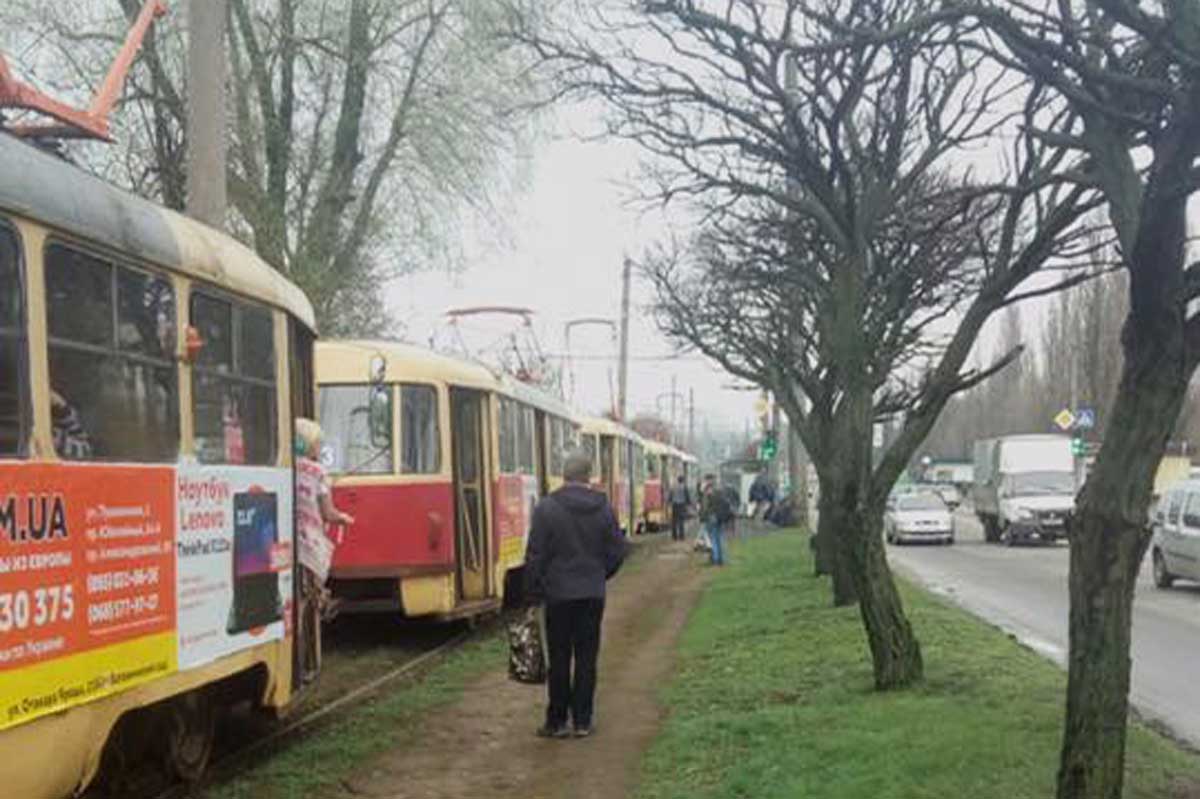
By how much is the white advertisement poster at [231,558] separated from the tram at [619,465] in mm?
19784

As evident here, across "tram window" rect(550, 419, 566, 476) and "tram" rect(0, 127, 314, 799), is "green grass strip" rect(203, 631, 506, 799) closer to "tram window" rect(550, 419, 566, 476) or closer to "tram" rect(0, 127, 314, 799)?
"tram" rect(0, 127, 314, 799)

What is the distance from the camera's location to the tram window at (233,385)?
284 inches

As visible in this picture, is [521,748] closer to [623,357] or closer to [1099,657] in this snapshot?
[1099,657]

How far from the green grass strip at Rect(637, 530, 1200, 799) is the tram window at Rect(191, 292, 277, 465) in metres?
2.75

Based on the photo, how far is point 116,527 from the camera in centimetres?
593

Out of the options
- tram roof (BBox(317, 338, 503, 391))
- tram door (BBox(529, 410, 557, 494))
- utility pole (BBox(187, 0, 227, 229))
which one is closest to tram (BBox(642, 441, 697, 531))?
tram door (BBox(529, 410, 557, 494))

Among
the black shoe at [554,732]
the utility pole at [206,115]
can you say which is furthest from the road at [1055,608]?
the utility pole at [206,115]

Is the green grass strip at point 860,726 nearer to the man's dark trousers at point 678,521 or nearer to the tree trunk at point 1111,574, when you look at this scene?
the tree trunk at point 1111,574

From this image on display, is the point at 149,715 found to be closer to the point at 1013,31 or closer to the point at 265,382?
the point at 265,382

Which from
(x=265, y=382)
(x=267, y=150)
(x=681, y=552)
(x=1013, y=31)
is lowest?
(x=681, y=552)

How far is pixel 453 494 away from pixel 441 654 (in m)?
1.46

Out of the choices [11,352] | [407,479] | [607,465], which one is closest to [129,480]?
[11,352]

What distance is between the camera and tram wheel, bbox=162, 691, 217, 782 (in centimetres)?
759

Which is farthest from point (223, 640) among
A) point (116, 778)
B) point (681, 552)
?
point (681, 552)
